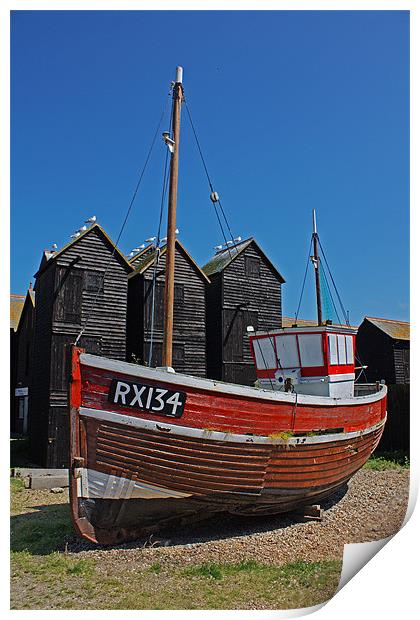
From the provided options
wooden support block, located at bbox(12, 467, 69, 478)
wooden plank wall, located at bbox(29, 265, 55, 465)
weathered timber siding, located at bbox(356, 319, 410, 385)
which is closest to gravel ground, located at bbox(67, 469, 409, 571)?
wooden support block, located at bbox(12, 467, 69, 478)

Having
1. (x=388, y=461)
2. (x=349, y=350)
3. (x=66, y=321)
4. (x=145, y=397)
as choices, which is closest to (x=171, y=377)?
(x=145, y=397)

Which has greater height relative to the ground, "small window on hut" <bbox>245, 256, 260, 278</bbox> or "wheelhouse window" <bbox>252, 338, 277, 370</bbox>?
"small window on hut" <bbox>245, 256, 260, 278</bbox>

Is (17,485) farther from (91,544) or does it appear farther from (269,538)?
(269,538)

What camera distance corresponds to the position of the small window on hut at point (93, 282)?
16578 millimetres

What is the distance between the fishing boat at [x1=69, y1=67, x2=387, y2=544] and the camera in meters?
7.83

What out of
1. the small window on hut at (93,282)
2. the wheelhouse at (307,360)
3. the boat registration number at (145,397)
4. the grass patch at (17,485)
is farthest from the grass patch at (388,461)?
the small window on hut at (93,282)

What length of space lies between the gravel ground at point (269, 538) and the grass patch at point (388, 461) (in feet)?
3.88

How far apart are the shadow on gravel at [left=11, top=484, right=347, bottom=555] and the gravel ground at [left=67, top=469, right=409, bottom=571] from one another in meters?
0.02

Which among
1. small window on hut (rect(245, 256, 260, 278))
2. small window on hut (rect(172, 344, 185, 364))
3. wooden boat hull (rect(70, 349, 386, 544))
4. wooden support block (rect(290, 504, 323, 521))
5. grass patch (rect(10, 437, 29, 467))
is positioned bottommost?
grass patch (rect(10, 437, 29, 467))

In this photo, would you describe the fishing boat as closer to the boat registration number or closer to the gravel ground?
the boat registration number

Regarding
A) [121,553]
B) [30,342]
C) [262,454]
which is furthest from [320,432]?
[30,342]

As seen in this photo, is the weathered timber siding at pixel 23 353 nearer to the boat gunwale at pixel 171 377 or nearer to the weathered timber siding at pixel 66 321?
the weathered timber siding at pixel 66 321

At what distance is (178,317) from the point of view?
18188mm

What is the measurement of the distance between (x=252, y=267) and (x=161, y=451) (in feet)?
42.1
